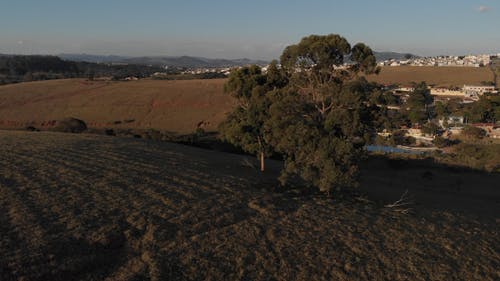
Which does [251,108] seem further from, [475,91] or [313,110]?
[475,91]

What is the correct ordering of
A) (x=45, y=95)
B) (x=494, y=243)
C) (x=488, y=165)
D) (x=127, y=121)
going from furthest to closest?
(x=45, y=95) < (x=127, y=121) < (x=488, y=165) < (x=494, y=243)

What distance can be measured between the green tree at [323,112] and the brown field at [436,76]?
364ft

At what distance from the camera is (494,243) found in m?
13.8

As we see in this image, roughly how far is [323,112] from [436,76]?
14043cm

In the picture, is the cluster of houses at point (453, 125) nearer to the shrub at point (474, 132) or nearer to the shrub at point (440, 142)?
the shrub at point (474, 132)

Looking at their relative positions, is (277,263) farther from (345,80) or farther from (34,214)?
(345,80)

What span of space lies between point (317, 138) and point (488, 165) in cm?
3103

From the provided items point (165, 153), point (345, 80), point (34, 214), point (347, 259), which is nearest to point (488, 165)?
point (345, 80)

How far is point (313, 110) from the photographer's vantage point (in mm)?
19609

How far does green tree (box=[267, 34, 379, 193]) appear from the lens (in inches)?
648

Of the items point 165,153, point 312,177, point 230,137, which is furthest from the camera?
point 165,153

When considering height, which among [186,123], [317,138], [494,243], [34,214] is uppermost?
[317,138]

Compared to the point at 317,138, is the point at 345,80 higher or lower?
higher

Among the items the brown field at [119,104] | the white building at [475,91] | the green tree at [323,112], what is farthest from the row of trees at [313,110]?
the white building at [475,91]
